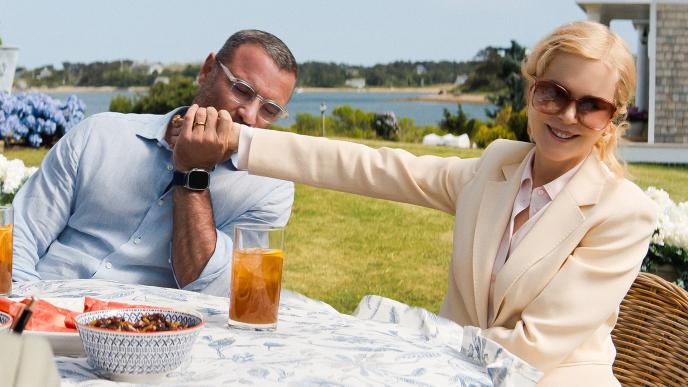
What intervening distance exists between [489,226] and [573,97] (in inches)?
14.6

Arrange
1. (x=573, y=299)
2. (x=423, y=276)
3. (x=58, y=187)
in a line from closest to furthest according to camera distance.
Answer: (x=573, y=299) < (x=58, y=187) < (x=423, y=276)

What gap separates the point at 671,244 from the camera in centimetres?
440

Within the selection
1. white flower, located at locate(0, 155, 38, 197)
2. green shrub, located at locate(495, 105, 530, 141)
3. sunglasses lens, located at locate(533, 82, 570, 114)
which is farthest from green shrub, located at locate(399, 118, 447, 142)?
sunglasses lens, located at locate(533, 82, 570, 114)

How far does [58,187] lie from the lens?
2867 millimetres

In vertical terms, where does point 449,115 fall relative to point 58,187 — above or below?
below

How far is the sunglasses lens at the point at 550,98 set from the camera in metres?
2.28

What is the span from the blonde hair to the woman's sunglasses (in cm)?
6

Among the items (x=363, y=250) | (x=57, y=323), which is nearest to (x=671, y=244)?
(x=57, y=323)

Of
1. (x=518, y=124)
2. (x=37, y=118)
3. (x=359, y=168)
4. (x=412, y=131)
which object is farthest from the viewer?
(x=412, y=131)

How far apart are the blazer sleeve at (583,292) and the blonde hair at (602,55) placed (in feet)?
0.50

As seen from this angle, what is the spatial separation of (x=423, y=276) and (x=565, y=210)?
5.65m

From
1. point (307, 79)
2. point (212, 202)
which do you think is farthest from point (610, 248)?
point (307, 79)

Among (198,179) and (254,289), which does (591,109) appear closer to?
(254,289)

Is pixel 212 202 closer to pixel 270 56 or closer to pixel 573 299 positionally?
pixel 270 56
